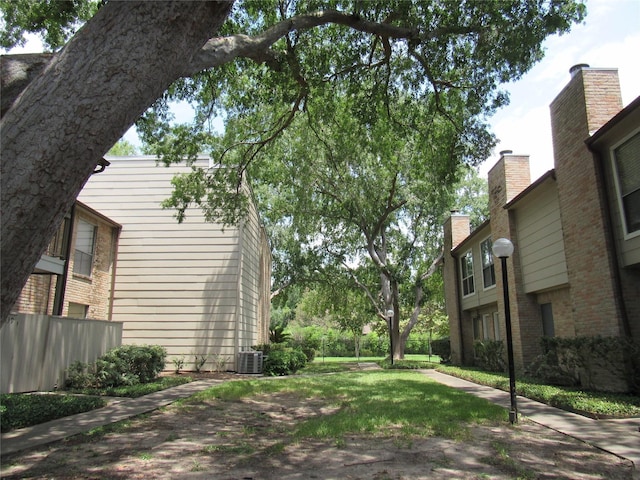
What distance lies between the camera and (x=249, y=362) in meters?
15.3

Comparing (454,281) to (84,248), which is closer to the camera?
(84,248)

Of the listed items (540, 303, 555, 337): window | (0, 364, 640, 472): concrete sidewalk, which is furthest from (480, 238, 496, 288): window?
(0, 364, 640, 472): concrete sidewalk

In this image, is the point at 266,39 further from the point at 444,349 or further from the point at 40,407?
the point at 444,349

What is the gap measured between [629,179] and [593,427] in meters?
4.95

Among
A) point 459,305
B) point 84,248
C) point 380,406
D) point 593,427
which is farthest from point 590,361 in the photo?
point 84,248

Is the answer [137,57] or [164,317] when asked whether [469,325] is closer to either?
[164,317]

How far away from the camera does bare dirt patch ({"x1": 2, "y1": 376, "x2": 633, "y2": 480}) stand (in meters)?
4.32

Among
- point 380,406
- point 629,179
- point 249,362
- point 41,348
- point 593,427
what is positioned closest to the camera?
point 593,427

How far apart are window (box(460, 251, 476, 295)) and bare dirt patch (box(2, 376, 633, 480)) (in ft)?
43.1

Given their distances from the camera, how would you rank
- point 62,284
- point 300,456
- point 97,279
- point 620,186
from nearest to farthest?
point 300,456
point 620,186
point 62,284
point 97,279

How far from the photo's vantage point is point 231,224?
14.9 metres

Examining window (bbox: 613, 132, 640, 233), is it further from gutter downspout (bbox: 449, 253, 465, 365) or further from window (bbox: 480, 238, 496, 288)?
gutter downspout (bbox: 449, 253, 465, 365)

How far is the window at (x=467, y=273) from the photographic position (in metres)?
19.3

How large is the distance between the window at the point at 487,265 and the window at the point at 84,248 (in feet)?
44.9
